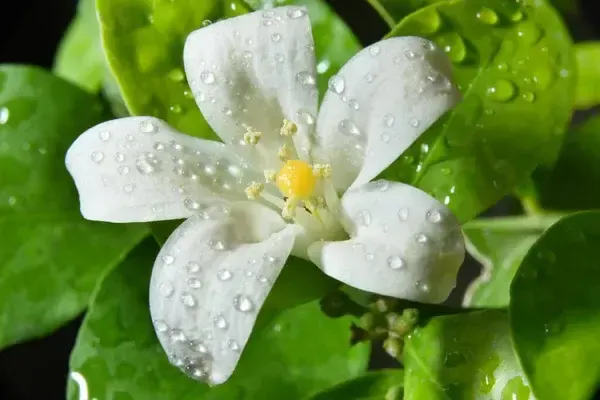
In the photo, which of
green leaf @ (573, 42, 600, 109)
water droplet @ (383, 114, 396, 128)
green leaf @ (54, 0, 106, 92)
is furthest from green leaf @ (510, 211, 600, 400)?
green leaf @ (54, 0, 106, 92)

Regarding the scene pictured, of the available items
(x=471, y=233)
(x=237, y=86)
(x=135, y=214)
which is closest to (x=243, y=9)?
(x=237, y=86)

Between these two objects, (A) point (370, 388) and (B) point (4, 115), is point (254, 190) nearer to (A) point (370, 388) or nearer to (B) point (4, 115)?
(A) point (370, 388)

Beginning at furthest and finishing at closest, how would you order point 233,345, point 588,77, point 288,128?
1. point 588,77
2. point 288,128
3. point 233,345

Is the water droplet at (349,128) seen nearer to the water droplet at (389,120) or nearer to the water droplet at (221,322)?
the water droplet at (389,120)

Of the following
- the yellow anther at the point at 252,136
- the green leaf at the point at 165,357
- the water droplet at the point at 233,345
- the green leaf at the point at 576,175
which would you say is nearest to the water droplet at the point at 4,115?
the green leaf at the point at 165,357

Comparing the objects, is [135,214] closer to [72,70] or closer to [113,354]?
[113,354]

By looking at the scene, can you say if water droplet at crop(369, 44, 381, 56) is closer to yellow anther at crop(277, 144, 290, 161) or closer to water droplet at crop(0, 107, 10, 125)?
yellow anther at crop(277, 144, 290, 161)

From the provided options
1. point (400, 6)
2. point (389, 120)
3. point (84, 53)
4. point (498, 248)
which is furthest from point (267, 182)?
point (84, 53)
